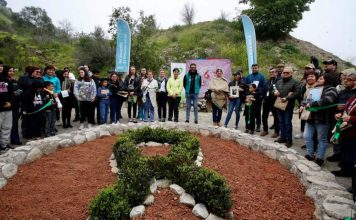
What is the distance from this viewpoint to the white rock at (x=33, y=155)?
596 cm

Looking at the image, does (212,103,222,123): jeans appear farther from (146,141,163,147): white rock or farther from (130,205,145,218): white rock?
(130,205,145,218): white rock

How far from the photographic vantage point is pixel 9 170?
5242 millimetres

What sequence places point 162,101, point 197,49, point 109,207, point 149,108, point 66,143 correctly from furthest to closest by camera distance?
point 197,49 → point 162,101 → point 149,108 → point 66,143 → point 109,207

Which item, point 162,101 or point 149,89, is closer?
point 149,89

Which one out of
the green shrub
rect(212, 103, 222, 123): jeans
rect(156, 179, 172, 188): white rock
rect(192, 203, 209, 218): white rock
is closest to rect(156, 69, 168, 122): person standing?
rect(212, 103, 222, 123): jeans

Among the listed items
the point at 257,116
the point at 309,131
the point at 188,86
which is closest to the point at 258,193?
the point at 309,131

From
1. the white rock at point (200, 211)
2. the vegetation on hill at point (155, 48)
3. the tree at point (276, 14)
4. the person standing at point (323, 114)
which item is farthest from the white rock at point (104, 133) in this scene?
the tree at point (276, 14)

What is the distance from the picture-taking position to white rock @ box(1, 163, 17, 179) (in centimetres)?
512

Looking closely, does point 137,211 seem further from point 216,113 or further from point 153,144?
point 216,113

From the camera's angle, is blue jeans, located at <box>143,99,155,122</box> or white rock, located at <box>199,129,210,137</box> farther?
blue jeans, located at <box>143,99,155,122</box>

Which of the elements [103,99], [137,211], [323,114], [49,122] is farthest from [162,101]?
[137,211]

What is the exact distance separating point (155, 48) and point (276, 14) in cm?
1119

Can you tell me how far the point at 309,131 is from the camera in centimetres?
636

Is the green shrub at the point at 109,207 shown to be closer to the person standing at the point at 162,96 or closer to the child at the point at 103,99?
the child at the point at 103,99
